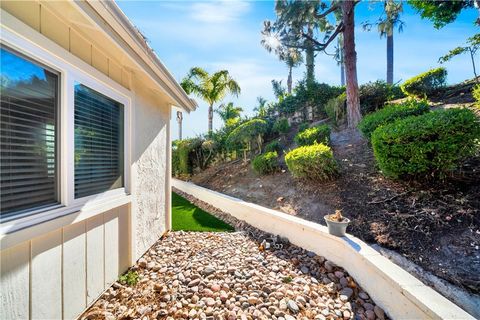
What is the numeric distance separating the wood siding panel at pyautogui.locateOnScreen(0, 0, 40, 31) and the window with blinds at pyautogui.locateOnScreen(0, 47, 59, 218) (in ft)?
0.86

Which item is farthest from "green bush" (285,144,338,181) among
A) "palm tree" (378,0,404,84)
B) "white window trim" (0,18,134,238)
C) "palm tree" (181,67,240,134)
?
"palm tree" (181,67,240,134)

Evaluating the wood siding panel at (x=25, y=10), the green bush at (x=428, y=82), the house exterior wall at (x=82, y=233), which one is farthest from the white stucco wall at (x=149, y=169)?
the green bush at (x=428, y=82)

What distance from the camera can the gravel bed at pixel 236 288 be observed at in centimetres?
221

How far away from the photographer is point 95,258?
7.63 ft

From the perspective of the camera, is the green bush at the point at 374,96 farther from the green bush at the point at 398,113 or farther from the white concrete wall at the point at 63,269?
the white concrete wall at the point at 63,269

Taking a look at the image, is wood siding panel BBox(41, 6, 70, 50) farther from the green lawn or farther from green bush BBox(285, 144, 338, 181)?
green bush BBox(285, 144, 338, 181)

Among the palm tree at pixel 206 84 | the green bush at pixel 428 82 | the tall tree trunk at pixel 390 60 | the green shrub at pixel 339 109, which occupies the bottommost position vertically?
the green shrub at pixel 339 109

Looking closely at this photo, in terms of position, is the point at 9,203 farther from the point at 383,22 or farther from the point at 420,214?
the point at 383,22

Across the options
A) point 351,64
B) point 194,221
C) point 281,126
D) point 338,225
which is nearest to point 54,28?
point 338,225

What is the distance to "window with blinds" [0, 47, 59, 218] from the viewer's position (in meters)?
1.46

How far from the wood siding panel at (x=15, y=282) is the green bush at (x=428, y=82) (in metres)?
11.6

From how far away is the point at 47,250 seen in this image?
1.76 metres

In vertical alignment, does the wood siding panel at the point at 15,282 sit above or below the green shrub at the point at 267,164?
below

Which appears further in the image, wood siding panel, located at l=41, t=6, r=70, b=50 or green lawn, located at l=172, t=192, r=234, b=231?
green lawn, located at l=172, t=192, r=234, b=231
